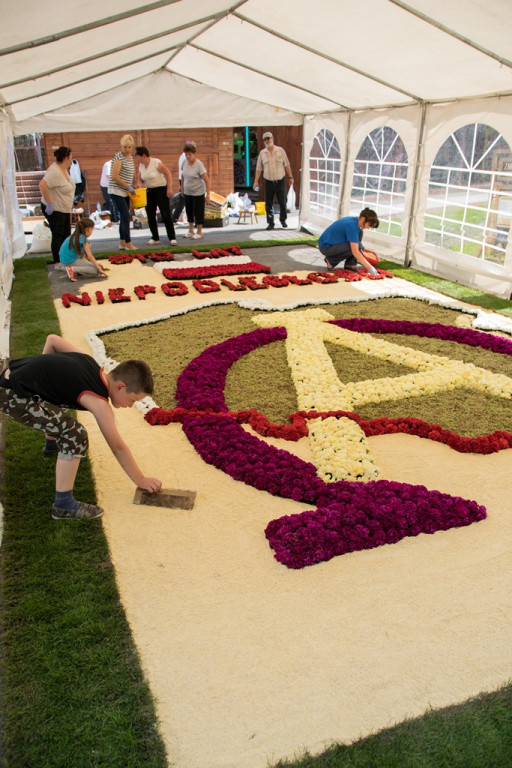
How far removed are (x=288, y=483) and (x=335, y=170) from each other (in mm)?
12096

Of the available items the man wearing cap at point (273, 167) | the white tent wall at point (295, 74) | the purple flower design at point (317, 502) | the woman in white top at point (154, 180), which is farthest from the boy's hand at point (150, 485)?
the man wearing cap at point (273, 167)

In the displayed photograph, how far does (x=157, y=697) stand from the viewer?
2760mm

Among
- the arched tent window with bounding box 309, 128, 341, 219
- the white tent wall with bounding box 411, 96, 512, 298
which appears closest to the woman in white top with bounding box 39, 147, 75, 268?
the arched tent window with bounding box 309, 128, 341, 219

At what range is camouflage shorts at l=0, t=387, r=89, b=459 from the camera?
377 centimetres

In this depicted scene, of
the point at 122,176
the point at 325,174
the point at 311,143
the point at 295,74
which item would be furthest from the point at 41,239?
the point at 311,143

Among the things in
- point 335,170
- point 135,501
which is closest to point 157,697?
point 135,501

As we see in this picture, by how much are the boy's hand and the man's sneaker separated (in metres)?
0.37

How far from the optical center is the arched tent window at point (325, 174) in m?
14.6

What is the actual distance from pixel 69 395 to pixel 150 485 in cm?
84

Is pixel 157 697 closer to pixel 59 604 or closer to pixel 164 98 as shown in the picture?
pixel 59 604

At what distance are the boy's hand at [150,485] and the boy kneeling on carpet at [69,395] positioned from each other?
0.08m

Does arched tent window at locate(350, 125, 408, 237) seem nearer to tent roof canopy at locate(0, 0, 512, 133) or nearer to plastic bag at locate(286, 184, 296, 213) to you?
tent roof canopy at locate(0, 0, 512, 133)

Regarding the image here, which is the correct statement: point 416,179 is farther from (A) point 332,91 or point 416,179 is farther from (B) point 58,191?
(B) point 58,191

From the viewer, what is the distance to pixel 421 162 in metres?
11.3
